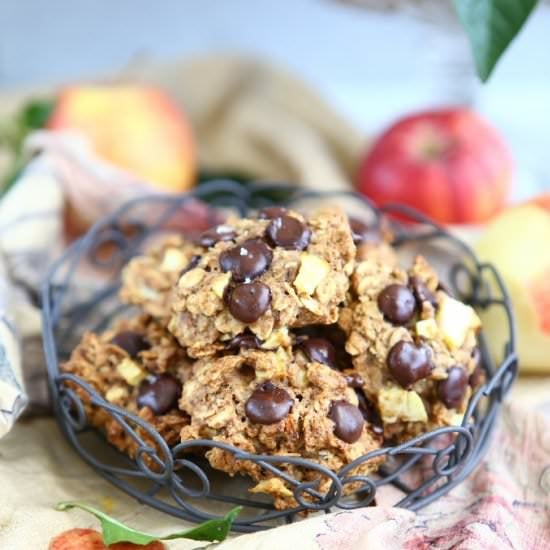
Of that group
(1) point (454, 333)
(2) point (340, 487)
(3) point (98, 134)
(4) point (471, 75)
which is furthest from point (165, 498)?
(4) point (471, 75)

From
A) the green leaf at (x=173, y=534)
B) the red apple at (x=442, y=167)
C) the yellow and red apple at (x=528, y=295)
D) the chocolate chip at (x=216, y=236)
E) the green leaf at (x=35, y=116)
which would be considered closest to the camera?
the green leaf at (x=173, y=534)

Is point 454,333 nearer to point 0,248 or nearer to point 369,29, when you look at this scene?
point 0,248

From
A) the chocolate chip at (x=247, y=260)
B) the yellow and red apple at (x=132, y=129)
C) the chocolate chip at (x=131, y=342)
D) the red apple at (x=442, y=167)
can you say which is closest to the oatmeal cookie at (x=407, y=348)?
the chocolate chip at (x=247, y=260)

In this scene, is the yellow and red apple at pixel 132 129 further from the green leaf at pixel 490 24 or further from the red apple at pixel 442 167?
the green leaf at pixel 490 24

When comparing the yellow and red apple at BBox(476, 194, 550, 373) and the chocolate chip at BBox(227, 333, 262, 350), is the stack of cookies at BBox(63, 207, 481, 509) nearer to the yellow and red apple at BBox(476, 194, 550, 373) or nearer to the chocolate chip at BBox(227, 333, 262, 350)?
the chocolate chip at BBox(227, 333, 262, 350)

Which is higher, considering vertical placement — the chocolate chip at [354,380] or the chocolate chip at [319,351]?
the chocolate chip at [319,351]

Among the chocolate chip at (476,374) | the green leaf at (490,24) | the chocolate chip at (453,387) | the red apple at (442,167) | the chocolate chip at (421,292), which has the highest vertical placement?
the green leaf at (490,24)

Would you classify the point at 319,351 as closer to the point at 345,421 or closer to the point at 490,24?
the point at 345,421
